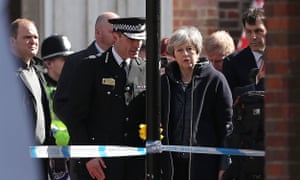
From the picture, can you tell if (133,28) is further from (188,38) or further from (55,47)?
(55,47)

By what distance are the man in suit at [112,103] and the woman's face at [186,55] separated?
0.27 metres

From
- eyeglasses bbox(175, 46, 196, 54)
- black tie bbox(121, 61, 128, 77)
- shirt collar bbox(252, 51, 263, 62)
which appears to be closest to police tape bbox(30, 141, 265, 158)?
black tie bbox(121, 61, 128, 77)

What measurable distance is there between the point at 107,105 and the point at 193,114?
Result: 636 mm

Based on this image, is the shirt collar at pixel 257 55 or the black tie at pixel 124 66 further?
the shirt collar at pixel 257 55

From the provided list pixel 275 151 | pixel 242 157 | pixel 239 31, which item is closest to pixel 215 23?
pixel 239 31

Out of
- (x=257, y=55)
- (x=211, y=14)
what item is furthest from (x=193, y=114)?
(x=211, y=14)

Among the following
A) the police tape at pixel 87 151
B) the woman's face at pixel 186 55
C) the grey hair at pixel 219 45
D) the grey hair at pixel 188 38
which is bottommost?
the police tape at pixel 87 151

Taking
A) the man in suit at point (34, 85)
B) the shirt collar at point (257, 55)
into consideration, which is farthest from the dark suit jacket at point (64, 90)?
the shirt collar at point (257, 55)

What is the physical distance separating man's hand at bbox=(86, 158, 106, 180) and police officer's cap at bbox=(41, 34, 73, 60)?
9.83 ft

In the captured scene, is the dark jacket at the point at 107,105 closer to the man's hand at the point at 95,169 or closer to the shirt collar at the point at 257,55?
the man's hand at the point at 95,169

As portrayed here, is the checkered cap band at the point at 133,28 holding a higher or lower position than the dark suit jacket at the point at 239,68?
higher

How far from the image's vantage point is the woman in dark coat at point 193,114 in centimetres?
751

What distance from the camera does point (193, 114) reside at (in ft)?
24.6

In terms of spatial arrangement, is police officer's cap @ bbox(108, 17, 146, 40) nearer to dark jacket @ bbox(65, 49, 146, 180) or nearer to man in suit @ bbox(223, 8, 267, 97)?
dark jacket @ bbox(65, 49, 146, 180)
